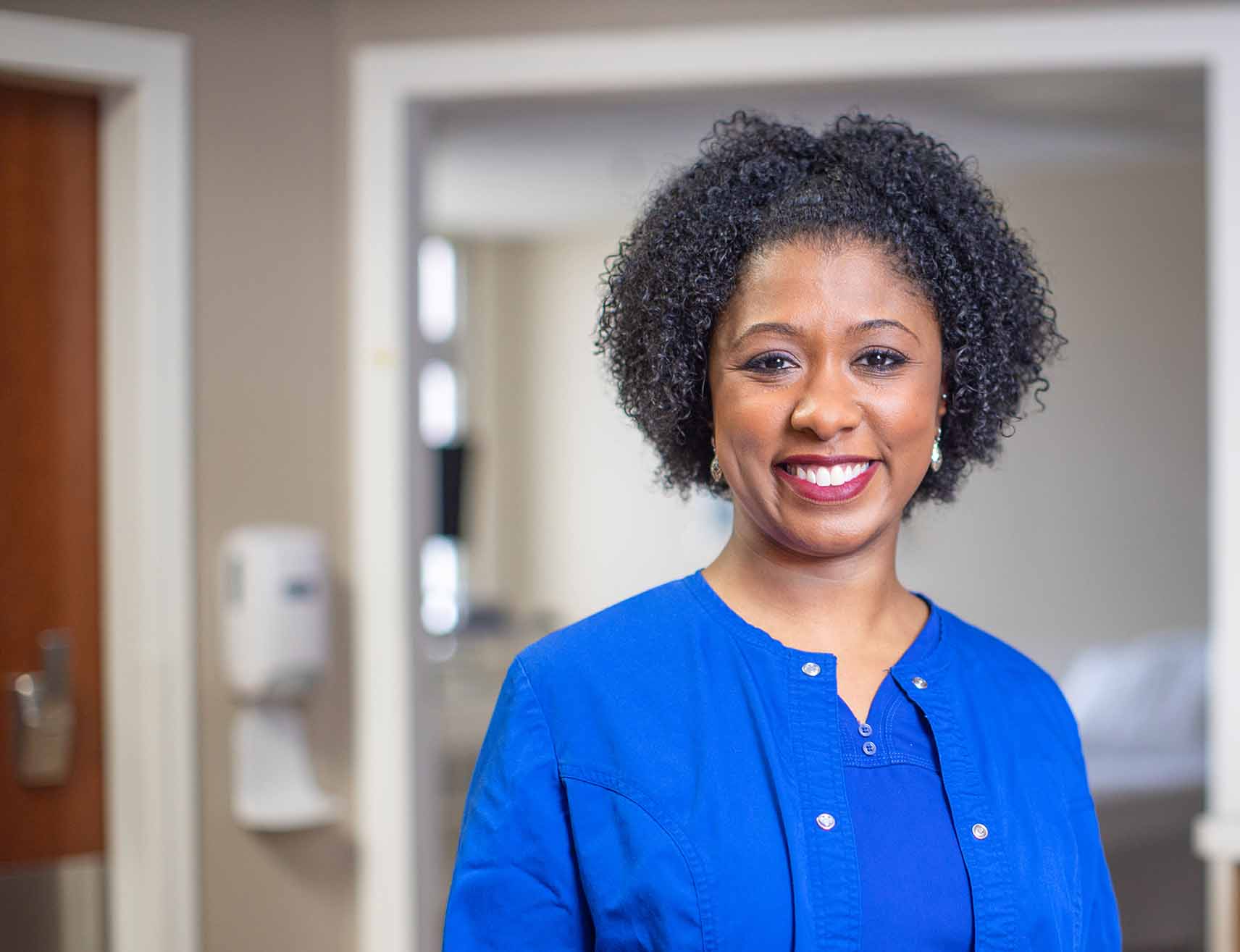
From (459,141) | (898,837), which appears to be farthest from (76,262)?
(459,141)

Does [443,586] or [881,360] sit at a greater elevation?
[881,360]

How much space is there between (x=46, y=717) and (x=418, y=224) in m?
1.19

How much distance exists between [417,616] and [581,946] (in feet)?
5.82

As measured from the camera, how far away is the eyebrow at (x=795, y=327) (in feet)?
3.68

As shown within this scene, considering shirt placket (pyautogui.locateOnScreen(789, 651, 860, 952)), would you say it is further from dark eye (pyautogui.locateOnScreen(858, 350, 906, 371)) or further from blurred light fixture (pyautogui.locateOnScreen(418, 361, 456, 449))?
blurred light fixture (pyautogui.locateOnScreen(418, 361, 456, 449))

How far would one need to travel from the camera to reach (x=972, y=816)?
1104 millimetres

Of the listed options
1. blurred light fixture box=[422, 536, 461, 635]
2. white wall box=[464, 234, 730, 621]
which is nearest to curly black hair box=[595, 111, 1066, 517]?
blurred light fixture box=[422, 536, 461, 635]

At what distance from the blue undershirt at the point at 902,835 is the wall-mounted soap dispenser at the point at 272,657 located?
168cm

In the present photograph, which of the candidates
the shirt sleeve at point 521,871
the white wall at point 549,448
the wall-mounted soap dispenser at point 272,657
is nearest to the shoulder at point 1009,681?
the shirt sleeve at point 521,871

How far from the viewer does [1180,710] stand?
450 centimetres

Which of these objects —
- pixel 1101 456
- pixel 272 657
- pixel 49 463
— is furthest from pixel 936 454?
pixel 1101 456

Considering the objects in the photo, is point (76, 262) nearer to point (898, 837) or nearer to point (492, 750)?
point (492, 750)

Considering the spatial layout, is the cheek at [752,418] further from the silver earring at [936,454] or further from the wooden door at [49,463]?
the wooden door at [49,463]

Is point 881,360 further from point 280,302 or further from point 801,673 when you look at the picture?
point 280,302
